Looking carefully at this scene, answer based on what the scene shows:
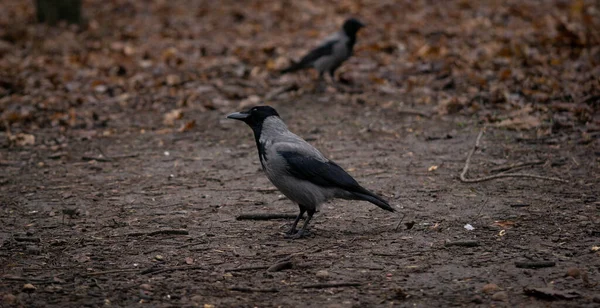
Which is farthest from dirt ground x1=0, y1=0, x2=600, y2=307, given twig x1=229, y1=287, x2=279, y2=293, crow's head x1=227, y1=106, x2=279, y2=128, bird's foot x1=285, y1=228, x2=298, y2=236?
crow's head x1=227, y1=106, x2=279, y2=128

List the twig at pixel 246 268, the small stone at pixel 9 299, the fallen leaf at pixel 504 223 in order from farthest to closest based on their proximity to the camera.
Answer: the fallen leaf at pixel 504 223
the twig at pixel 246 268
the small stone at pixel 9 299

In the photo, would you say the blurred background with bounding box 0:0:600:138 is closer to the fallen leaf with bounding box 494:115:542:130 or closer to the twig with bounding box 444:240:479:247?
the fallen leaf with bounding box 494:115:542:130

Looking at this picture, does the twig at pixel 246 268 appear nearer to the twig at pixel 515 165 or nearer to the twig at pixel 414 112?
the twig at pixel 515 165

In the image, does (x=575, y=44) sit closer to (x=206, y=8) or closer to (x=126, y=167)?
(x=126, y=167)

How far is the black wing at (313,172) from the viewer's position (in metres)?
5.48

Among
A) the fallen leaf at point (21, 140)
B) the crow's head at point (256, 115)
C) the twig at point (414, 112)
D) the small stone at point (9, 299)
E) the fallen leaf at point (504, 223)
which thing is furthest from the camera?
the twig at point (414, 112)

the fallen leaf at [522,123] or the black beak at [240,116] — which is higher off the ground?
the black beak at [240,116]

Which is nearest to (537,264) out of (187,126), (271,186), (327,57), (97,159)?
(271,186)

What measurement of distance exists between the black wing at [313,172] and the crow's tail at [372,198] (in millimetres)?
73

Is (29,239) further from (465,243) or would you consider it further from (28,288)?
(465,243)

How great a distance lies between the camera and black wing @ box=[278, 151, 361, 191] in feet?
18.0

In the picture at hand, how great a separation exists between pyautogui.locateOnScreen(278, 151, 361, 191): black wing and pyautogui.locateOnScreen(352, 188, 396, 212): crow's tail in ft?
0.24

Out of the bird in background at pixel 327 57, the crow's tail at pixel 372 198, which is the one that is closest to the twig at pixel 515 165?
the crow's tail at pixel 372 198

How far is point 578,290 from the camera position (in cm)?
430
